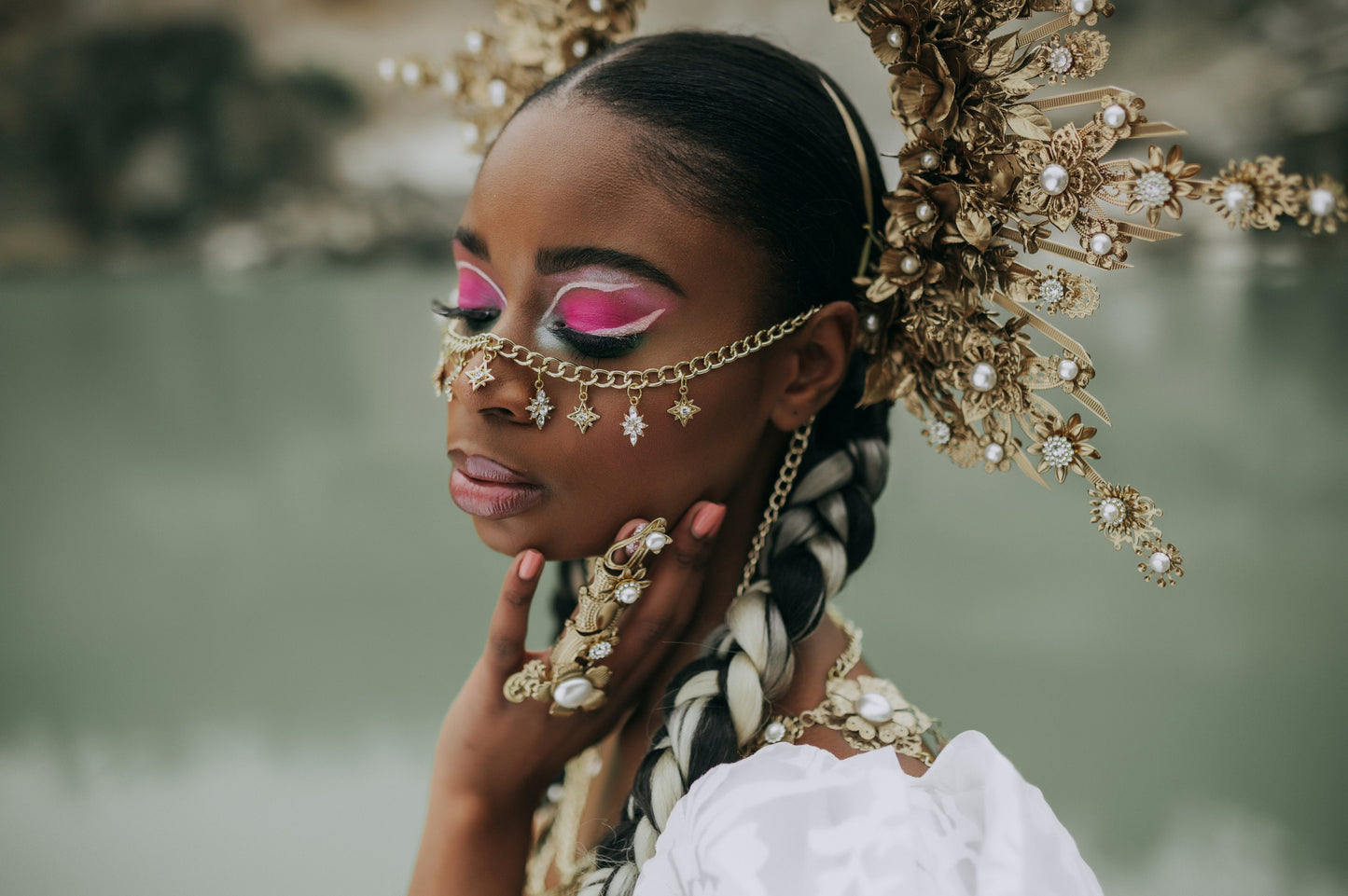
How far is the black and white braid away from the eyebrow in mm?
380

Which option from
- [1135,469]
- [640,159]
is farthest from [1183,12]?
[640,159]

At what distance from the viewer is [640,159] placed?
1086 mm

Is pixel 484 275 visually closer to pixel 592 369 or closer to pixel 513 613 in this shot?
pixel 592 369

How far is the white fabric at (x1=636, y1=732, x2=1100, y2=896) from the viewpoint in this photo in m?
0.81

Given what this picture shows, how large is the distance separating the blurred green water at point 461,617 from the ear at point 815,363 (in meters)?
1.31

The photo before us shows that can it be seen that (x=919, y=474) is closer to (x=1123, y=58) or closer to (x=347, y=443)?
(x=1123, y=58)

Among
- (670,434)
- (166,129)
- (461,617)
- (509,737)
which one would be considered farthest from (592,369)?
(166,129)

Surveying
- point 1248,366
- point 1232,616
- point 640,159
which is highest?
point 1248,366

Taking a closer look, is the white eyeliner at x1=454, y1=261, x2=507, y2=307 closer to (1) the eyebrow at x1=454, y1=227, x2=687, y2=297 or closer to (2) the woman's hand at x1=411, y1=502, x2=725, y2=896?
(1) the eyebrow at x1=454, y1=227, x2=687, y2=297

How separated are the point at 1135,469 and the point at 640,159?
6.34 ft

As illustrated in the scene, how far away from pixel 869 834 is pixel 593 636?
45 cm

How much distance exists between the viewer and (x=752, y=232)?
44.4 inches

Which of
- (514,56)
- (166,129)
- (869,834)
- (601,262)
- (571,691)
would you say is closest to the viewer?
(869,834)

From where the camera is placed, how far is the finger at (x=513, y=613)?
45.2 inches
